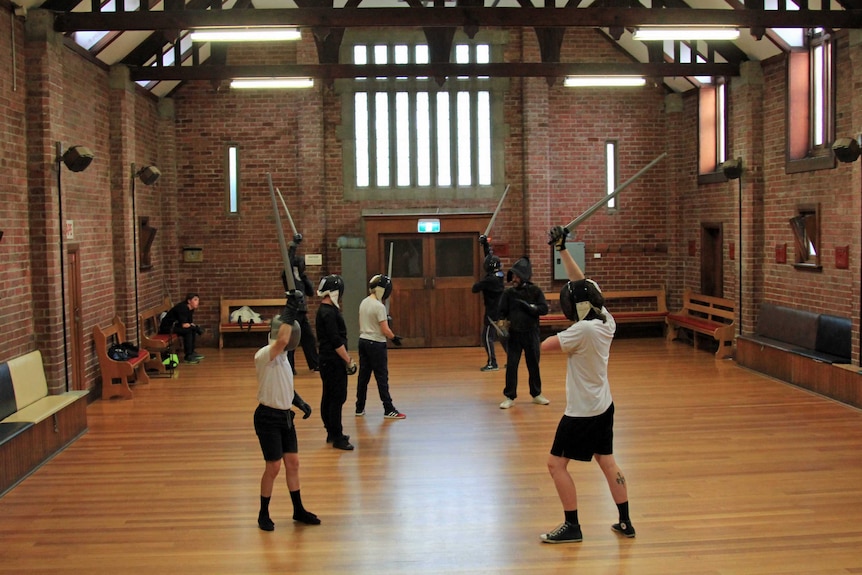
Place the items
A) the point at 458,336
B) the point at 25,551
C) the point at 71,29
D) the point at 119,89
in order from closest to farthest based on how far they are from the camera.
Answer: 1. the point at 25,551
2. the point at 71,29
3. the point at 119,89
4. the point at 458,336

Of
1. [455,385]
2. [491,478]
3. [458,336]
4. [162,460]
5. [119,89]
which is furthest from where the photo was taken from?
[458,336]

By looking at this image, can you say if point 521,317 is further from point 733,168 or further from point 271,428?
point 733,168

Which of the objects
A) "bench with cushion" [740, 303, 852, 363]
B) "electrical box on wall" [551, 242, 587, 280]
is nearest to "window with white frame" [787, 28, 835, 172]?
"bench with cushion" [740, 303, 852, 363]

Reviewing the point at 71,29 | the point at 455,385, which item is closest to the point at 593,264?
the point at 455,385

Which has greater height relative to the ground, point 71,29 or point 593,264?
point 71,29

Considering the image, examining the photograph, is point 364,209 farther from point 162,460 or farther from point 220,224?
point 162,460

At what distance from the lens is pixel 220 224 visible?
48.1 ft

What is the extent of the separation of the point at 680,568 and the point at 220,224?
11149 millimetres

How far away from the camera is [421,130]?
576 inches

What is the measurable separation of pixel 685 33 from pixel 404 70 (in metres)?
4.06

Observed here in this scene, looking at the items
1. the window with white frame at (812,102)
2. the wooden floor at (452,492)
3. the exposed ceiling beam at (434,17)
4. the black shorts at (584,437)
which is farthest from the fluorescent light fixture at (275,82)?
the black shorts at (584,437)

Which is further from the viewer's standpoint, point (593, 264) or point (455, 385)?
point (593, 264)

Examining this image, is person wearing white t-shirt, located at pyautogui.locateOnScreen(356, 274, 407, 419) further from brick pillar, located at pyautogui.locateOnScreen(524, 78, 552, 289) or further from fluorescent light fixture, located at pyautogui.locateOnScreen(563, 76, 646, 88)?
brick pillar, located at pyautogui.locateOnScreen(524, 78, 552, 289)

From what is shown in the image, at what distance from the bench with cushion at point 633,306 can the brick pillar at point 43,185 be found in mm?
7962
